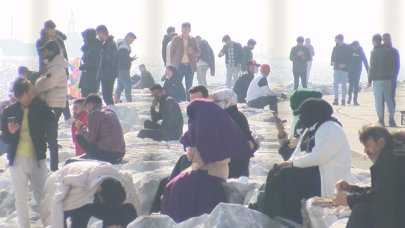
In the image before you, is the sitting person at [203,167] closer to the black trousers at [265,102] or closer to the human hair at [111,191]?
the human hair at [111,191]

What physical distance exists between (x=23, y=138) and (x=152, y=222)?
5.56ft

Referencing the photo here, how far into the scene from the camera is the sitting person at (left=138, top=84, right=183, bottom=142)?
8273mm

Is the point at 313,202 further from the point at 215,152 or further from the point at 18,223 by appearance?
the point at 18,223

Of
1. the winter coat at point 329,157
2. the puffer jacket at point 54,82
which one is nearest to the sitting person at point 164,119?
the puffer jacket at point 54,82

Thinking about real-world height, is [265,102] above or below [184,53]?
below

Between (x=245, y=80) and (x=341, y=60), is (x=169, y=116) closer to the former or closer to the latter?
(x=245, y=80)

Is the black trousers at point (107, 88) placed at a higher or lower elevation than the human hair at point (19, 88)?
lower

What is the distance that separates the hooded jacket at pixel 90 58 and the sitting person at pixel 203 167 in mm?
4455

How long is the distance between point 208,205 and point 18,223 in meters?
1.91

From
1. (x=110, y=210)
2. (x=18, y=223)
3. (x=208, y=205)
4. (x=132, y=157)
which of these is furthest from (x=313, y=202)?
(x=132, y=157)

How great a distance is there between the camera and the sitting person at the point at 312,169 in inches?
179

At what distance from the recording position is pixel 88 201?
5.04 meters

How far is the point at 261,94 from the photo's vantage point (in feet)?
35.8

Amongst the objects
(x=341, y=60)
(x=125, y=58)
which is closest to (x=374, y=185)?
(x=125, y=58)
